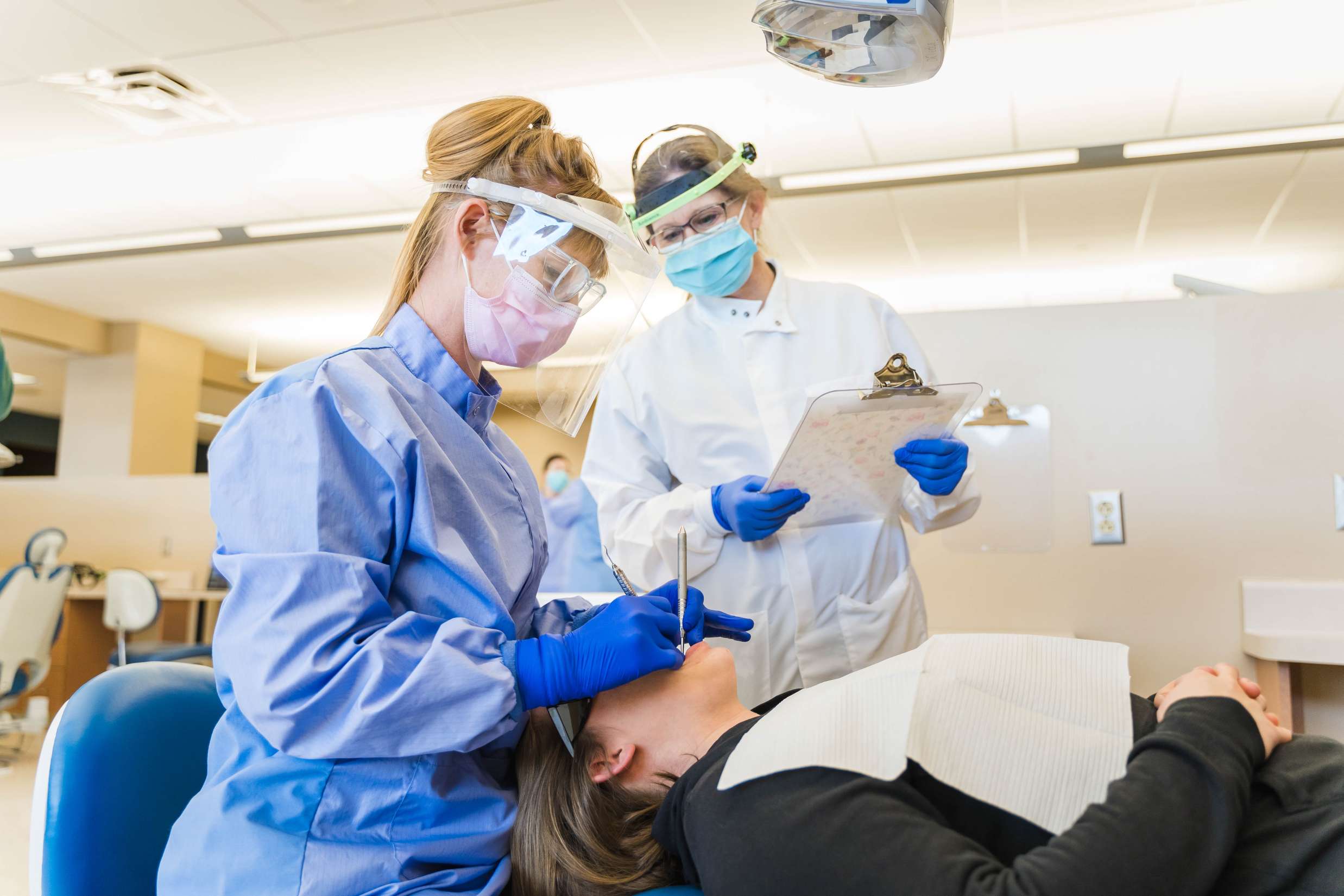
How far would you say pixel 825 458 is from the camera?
1551 mm

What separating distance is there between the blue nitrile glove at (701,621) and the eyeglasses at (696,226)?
2.29 ft

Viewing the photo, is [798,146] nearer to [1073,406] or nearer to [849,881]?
[1073,406]

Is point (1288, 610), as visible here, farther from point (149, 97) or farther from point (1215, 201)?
point (149, 97)

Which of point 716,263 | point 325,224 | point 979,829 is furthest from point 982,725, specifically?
point 325,224

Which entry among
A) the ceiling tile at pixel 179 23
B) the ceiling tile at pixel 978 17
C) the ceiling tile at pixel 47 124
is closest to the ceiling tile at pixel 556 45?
the ceiling tile at pixel 179 23

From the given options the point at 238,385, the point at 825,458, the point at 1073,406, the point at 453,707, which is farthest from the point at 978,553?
the point at 238,385

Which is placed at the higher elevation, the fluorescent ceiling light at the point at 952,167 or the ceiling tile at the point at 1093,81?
the ceiling tile at the point at 1093,81

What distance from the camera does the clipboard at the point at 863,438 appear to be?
146 centimetres

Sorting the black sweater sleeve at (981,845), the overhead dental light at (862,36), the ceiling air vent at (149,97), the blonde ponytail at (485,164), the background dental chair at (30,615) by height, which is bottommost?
the background dental chair at (30,615)

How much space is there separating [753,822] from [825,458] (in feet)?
2.47

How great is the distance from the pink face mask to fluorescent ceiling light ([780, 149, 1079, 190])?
407cm

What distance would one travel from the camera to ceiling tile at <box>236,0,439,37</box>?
367 centimetres

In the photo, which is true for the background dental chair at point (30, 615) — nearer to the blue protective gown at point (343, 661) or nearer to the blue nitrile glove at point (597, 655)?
the blue protective gown at point (343, 661)

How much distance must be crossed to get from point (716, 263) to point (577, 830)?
106 centimetres
